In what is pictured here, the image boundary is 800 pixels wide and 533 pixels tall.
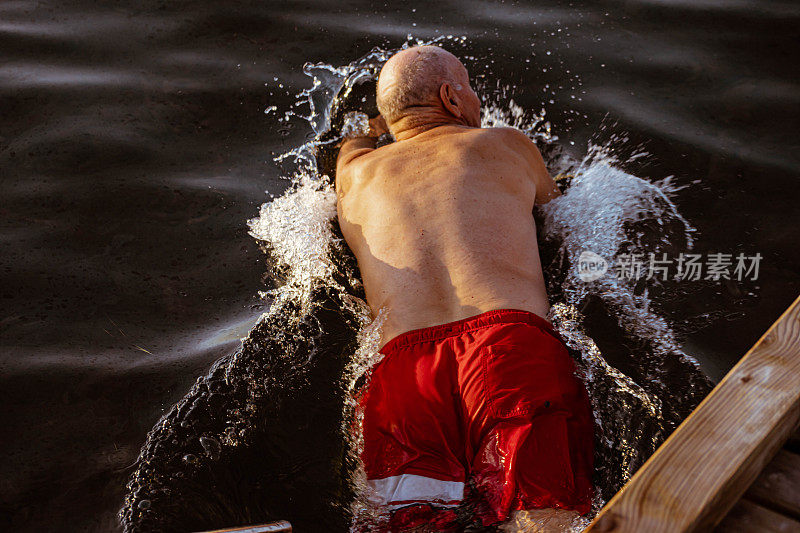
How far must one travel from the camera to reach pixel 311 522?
1881mm

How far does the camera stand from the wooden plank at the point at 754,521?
129 centimetres

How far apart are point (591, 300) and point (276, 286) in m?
1.25

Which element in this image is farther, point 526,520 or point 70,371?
point 70,371

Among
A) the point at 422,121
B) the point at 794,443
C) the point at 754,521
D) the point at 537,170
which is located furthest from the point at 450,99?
the point at 754,521

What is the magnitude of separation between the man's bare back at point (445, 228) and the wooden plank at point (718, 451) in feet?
2.20

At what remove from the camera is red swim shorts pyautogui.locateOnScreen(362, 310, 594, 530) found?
168 cm

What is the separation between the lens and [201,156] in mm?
3428

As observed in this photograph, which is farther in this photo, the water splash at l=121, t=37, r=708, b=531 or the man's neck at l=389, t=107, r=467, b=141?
the man's neck at l=389, t=107, r=467, b=141

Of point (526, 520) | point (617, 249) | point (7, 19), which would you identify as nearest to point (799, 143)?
point (617, 249)

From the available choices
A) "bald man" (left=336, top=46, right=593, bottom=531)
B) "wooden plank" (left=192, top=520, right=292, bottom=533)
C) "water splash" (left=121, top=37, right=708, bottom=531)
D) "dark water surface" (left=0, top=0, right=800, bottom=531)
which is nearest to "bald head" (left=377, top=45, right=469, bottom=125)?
"bald man" (left=336, top=46, right=593, bottom=531)

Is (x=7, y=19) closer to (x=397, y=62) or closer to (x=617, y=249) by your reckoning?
(x=397, y=62)

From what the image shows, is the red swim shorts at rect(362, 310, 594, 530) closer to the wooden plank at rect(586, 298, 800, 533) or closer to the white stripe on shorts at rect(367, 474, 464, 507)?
the white stripe on shorts at rect(367, 474, 464, 507)

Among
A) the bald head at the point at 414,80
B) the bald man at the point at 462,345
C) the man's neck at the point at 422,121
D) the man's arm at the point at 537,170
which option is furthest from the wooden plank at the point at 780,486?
the bald head at the point at 414,80

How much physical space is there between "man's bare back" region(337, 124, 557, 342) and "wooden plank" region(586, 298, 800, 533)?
0.67m
